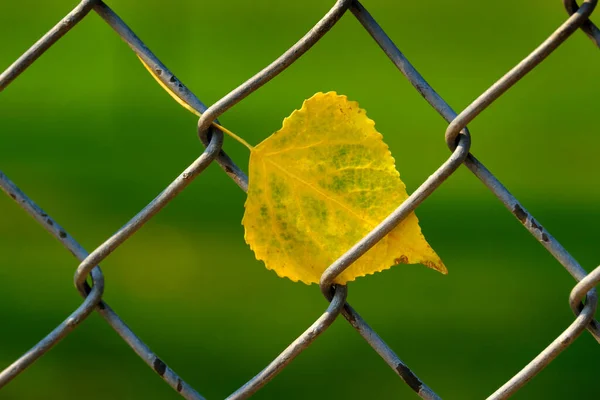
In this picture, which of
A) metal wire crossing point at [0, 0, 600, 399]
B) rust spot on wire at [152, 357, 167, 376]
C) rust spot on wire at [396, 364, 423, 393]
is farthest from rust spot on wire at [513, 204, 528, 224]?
rust spot on wire at [152, 357, 167, 376]

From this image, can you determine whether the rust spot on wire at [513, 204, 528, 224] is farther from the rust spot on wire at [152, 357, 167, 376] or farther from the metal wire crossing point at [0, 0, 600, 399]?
the rust spot on wire at [152, 357, 167, 376]

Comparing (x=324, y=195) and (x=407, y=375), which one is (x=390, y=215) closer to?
(x=324, y=195)

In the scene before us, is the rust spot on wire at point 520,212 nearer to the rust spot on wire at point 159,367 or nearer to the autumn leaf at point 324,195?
the autumn leaf at point 324,195

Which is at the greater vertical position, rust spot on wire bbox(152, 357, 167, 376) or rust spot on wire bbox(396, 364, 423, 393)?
rust spot on wire bbox(152, 357, 167, 376)

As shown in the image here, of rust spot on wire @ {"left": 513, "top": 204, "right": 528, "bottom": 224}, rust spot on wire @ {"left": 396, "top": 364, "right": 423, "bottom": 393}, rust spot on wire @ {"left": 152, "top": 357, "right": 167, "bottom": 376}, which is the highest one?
rust spot on wire @ {"left": 152, "top": 357, "right": 167, "bottom": 376}

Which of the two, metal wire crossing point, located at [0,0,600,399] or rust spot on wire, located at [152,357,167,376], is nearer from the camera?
metal wire crossing point, located at [0,0,600,399]

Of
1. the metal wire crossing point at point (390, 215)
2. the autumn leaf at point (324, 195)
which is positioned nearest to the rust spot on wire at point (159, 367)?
the metal wire crossing point at point (390, 215)

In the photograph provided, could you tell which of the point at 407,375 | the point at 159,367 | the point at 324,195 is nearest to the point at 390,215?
the point at 324,195

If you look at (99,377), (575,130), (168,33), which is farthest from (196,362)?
(168,33)

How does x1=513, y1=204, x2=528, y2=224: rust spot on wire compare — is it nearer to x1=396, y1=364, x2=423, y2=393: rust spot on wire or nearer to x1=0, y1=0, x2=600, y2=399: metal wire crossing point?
x1=0, y1=0, x2=600, y2=399: metal wire crossing point
